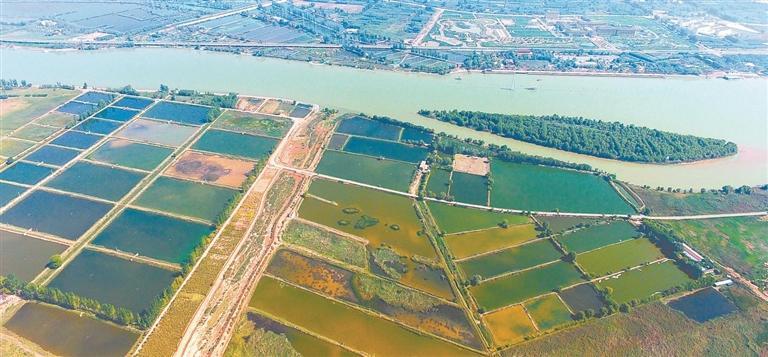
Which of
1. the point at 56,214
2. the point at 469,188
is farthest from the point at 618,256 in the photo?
the point at 56,214

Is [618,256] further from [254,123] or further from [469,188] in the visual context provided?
[254,123]

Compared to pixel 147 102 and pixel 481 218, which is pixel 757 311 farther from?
pixel 147 102

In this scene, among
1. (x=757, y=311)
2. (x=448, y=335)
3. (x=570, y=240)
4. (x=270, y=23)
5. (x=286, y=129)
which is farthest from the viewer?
(x=270, y=23)

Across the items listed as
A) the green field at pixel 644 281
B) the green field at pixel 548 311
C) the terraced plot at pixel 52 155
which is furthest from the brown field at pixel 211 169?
the green field at pixel 644 281

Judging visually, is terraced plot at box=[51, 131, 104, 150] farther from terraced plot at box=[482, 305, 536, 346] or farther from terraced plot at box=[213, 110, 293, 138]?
terraced plot at box=[482, 305, 536, 346]

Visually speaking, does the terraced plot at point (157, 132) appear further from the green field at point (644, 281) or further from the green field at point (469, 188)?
the green field at point (644, 281)

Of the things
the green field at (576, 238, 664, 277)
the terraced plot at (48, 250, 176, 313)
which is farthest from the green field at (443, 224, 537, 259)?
the terraced plot at (48, 250, 176, 313)

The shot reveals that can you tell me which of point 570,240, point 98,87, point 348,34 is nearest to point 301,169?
point 570,240
